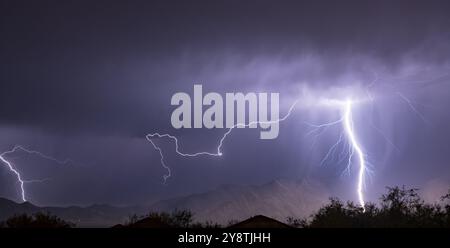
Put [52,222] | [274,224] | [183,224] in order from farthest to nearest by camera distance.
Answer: [183,224], [52,222], [274,224]

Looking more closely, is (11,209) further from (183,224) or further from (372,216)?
(372,216)

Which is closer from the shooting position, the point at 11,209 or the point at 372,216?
the point at 372,216

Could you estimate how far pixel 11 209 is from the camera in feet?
372
